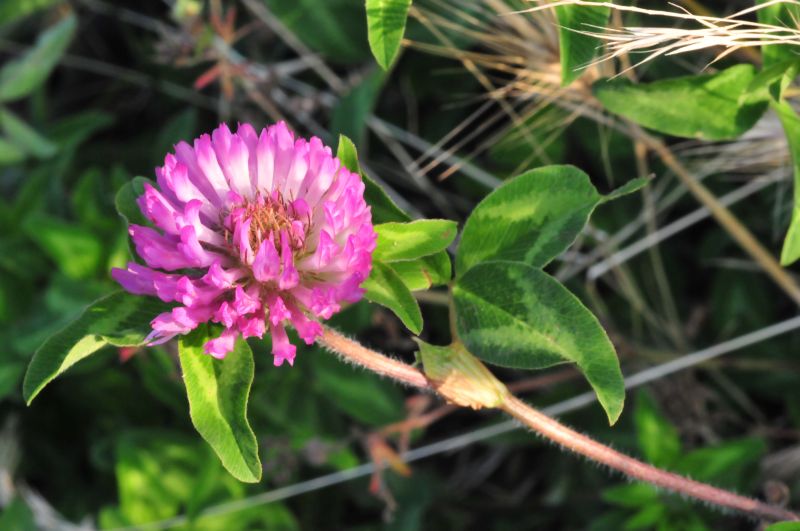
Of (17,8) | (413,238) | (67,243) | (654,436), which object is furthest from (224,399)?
(17,8)

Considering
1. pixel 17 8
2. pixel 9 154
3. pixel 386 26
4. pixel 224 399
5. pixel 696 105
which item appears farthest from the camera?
pixel 17 8

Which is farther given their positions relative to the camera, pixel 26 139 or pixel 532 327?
pixel 26 139

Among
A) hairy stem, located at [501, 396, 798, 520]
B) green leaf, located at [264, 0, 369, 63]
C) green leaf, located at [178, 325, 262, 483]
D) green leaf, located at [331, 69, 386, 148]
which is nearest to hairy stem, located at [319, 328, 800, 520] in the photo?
hairy stem, located at [501, 396, 798, 520]

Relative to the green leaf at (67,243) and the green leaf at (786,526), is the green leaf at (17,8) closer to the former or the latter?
the green leaf at (67,243)

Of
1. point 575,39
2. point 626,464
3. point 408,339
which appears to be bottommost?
point 408,339

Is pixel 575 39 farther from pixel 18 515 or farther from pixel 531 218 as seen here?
pixel 18 515

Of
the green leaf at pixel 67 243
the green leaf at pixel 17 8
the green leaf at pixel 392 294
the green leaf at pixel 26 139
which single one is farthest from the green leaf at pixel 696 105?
the green leaf at pixel 17 8
